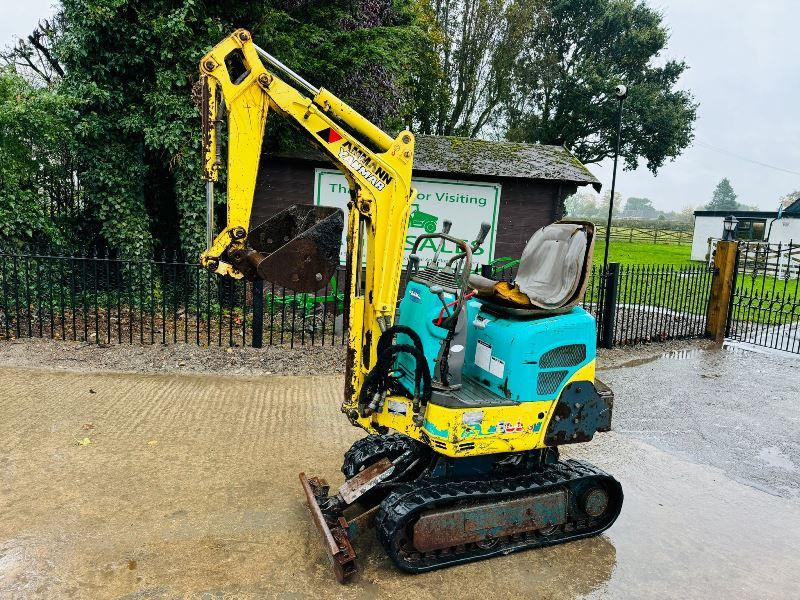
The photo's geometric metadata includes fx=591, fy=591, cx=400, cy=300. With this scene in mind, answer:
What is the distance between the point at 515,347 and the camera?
4.09 m

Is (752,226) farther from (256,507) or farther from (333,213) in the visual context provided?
(256,507)

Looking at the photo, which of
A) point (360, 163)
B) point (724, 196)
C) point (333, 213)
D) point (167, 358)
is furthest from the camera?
point (724, 196)

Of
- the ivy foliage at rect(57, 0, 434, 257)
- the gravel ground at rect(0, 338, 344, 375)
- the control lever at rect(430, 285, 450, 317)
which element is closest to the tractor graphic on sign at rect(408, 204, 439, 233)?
the ivy foliage at rect(57, 0, 434, 257)

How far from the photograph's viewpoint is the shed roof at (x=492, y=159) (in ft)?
36.6

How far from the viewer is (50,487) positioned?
15.4 ft

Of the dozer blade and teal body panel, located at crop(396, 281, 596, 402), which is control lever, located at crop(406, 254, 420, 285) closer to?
Result: teal body panel, located at crop(396, 281, 596, 402)

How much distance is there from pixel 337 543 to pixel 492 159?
31.0 feet

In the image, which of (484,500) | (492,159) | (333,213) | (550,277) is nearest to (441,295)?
(333,213)

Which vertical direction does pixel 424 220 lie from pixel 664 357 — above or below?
above

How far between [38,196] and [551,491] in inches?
388

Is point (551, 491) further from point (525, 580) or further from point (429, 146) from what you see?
point (429, 146)

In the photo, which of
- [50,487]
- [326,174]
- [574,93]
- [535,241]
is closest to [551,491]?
[535,241]

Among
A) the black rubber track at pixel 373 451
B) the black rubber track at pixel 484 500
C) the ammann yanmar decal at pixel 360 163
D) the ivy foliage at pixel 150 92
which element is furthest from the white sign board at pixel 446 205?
the black rubber track at pixel 484 500

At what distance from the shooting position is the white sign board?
1106 cm
